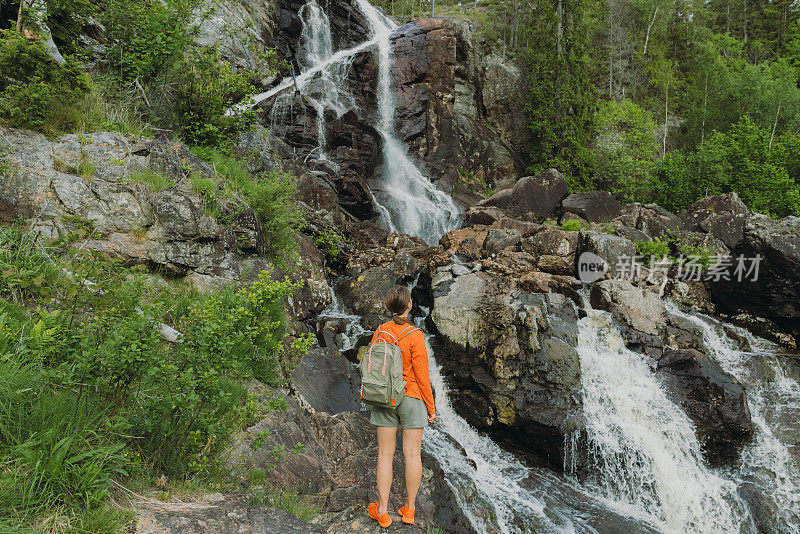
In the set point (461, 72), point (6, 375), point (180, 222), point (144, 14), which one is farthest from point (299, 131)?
point (6, 375)

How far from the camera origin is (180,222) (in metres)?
6.52

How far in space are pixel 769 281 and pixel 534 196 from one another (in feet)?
34.4

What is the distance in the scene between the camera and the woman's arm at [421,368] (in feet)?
11.9

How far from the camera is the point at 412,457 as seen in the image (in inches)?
145

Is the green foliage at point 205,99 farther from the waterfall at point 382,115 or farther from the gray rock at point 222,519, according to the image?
the waterfall at point 382,115

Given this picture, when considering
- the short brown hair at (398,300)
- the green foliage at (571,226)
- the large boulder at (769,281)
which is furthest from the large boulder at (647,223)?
the short brown hair at (398,300)

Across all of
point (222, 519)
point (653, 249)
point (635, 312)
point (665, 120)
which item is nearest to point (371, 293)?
point (635, 312)

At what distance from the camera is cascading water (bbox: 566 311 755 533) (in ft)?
22.8

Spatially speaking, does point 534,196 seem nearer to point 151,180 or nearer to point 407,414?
point 151,180

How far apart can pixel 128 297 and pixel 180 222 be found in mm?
3625

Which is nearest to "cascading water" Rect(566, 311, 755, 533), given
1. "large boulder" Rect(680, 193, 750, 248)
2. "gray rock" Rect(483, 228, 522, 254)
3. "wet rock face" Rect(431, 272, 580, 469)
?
"wet rock face" Rect(431, 272, 580, 469)

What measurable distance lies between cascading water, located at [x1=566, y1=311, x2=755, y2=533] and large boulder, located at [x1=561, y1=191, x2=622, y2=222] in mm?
12572

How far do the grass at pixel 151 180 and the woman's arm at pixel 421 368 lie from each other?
5.36m

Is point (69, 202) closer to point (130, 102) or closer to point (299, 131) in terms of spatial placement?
point (130, 102)
